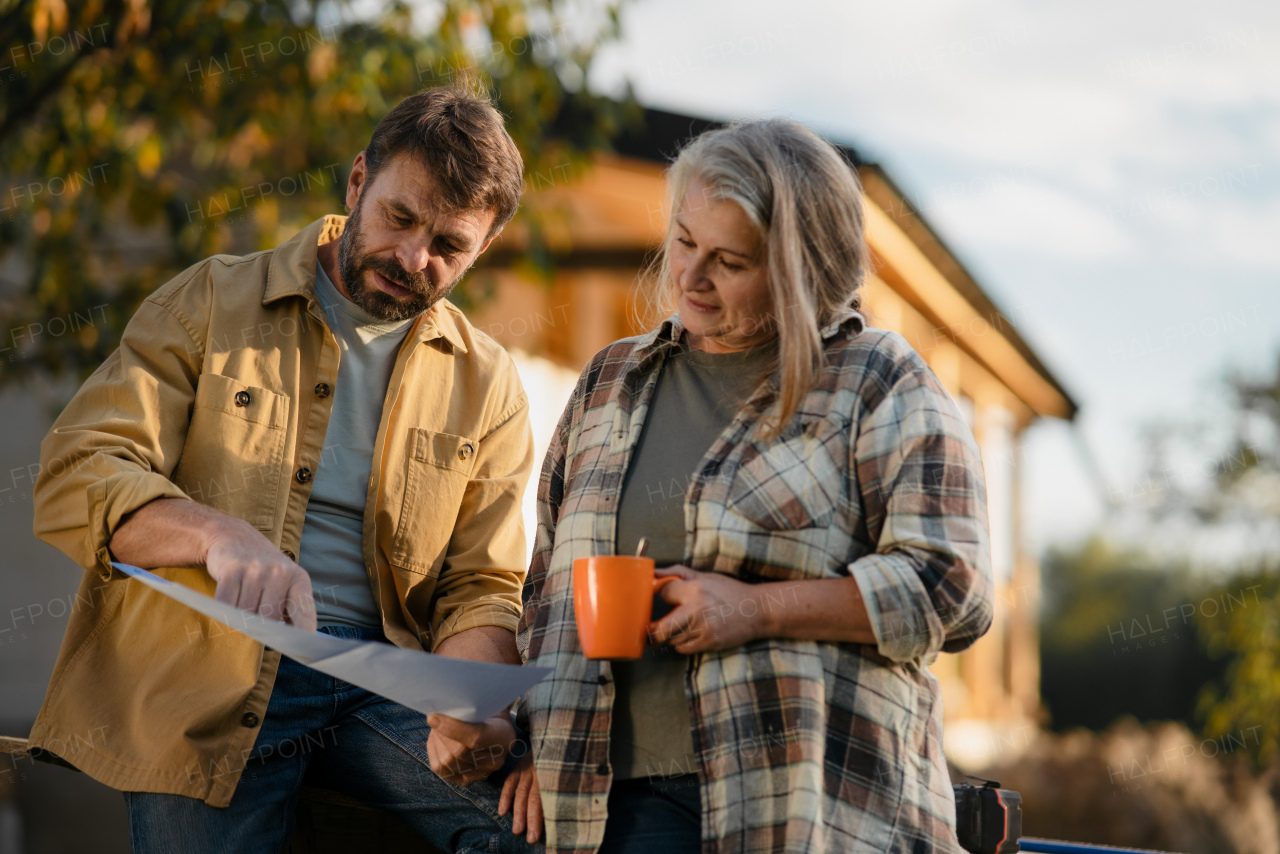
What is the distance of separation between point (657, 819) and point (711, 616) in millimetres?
347

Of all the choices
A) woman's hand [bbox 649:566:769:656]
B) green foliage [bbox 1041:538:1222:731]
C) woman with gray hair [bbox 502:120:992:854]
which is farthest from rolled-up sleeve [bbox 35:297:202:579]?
green foliage [bbox 1041:538:1222:731]

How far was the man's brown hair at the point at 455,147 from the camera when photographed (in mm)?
2229

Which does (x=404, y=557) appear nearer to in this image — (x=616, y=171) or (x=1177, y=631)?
(x=616, y=171)

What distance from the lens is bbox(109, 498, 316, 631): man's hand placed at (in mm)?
1762

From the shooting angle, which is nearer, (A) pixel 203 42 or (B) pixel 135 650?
(B) pixel 135 650

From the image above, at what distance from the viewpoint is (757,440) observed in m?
1.79

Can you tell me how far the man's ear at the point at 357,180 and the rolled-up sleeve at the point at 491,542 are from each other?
49cm

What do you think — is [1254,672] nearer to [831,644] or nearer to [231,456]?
[831,644]

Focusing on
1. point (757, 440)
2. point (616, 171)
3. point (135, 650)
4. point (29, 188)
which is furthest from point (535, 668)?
point (616, 171)

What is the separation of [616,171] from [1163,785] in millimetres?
5527

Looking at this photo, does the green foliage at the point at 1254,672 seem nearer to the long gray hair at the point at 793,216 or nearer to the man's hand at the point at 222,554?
the long gray hair at the point at 793,216

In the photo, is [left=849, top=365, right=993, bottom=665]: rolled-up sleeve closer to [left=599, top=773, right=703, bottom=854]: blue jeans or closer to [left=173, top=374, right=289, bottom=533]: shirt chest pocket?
[left=599, top=773, right=703, bottom=854]: blue jeans

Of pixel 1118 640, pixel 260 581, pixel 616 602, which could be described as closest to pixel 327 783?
pixel 260 581

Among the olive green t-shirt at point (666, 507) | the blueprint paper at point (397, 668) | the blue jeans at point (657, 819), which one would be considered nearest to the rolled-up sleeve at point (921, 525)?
the olive green t-shirt at point (666, 507)
